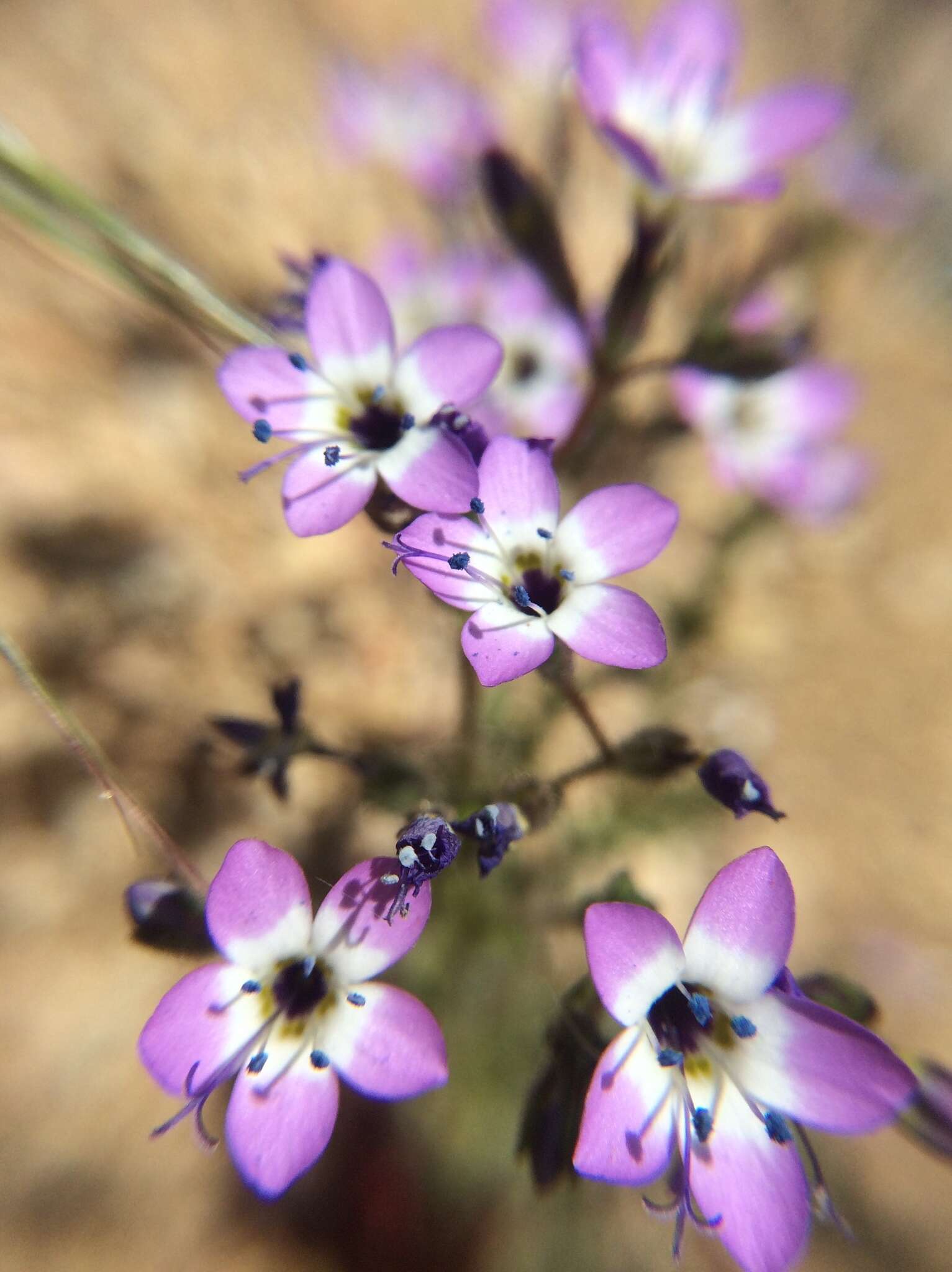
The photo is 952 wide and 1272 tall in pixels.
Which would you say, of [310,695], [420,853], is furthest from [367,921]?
[310,695]

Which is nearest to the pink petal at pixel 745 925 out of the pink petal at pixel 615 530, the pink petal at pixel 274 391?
the pink petal at pixel 615 530

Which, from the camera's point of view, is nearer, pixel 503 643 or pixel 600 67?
pixel 503 643

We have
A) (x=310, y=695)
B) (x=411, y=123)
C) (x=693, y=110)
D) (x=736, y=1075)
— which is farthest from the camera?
(x=411, y=123)

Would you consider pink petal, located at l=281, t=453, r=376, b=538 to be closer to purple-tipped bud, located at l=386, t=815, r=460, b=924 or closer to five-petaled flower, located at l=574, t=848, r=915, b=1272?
purple-tipped bud, located at l=386, t=815, r=460, b=924

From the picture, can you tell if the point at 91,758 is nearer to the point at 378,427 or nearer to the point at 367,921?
the point at 367,921

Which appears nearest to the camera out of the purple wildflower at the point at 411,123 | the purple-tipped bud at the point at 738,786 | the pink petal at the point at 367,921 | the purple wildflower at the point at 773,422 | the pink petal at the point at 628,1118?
the pink petal at the point at 628,1118

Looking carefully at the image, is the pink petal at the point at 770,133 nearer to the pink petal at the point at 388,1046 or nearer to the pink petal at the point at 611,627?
the pink petal at the point at 611,627

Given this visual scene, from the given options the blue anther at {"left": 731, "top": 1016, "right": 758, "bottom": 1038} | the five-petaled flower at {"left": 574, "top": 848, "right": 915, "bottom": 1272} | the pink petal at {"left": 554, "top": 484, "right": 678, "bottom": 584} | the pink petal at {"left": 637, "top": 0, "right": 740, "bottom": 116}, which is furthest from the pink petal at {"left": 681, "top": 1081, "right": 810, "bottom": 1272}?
the pink petal at {"left": 637, "top": 0, "right": 740, "bottom": 116}

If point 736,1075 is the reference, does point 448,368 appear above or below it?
above
